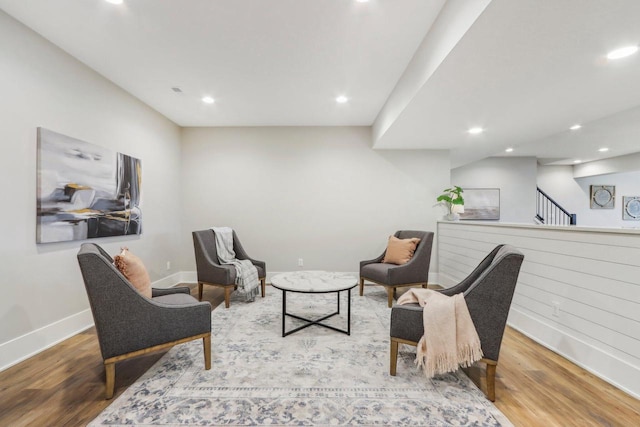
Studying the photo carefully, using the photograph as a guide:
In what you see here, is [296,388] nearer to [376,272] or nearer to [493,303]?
[493,303]

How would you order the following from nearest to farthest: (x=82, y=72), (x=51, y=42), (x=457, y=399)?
(x=457, y=399), (x=51, y=42), (x=82, y=72)

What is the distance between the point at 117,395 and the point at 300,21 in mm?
2952

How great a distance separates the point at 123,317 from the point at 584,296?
339cm

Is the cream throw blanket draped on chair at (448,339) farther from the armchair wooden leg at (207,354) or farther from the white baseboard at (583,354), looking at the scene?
the armchair wooden leg at (207,354)

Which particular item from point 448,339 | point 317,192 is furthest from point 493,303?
point 317,192

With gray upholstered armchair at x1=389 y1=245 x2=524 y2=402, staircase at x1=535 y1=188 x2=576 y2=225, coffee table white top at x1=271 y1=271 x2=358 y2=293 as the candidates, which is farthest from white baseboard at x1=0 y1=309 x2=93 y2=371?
staircase at x1=535 y1=188 x2=576 y2=225

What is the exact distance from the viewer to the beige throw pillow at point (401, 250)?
3.82 metres

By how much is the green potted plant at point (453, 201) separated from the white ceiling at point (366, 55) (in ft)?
3.29

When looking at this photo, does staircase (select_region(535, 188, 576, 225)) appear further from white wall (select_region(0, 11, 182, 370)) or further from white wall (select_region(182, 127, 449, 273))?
white wall (select_region(0, 11, 182, 370))

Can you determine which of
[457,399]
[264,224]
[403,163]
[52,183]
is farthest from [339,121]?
[457,399]

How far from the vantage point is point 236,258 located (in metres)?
4.22

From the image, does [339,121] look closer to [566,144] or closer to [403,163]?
[403,163]

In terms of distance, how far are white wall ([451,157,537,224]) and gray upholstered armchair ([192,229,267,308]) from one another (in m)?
6.04

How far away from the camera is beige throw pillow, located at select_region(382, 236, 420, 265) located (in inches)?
151
